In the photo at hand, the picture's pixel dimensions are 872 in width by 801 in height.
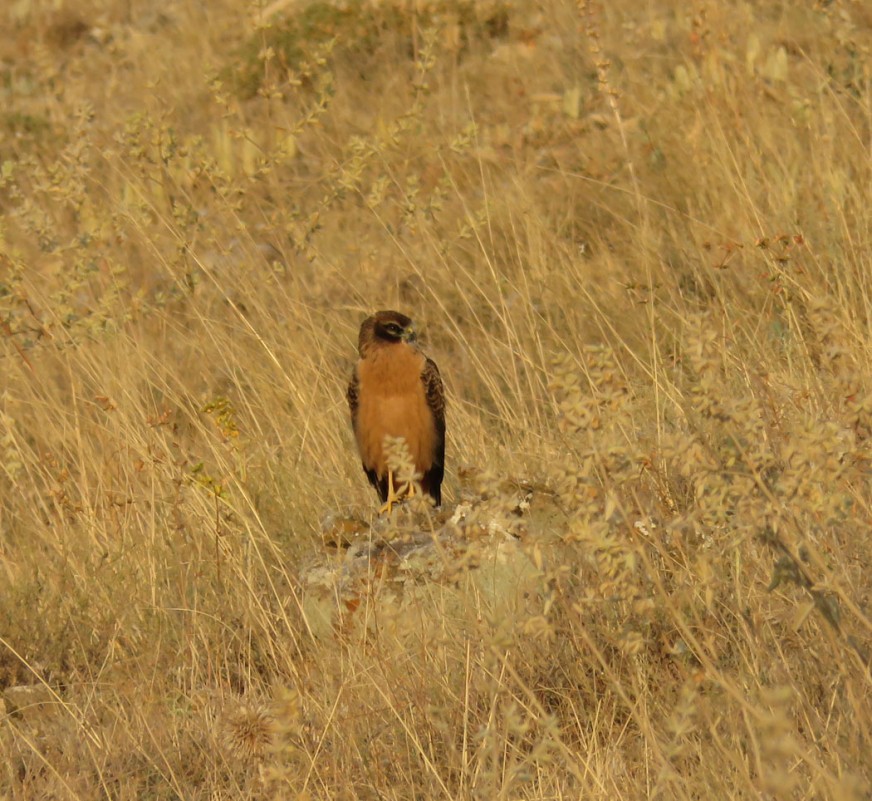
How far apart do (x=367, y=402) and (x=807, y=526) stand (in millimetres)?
2352

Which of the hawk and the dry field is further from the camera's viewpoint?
the hawk

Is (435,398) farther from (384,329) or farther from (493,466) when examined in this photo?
(493,466)

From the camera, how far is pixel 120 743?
3230 millimetres

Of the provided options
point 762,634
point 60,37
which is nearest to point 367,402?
point 762,634

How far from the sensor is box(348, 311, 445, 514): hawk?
4.95m

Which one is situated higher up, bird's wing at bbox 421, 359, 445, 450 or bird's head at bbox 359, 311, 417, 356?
bird's head at bbox 359, 311, 417, 356

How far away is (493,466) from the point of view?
3795 millimetres

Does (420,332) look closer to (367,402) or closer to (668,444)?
(367,402)

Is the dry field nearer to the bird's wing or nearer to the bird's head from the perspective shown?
the bird's wing

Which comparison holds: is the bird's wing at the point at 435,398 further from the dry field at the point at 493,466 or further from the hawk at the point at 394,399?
the dry field at the point at 493,466

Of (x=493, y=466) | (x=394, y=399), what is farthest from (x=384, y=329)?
(x=493, y=466)

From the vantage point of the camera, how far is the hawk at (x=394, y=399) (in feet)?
16.2

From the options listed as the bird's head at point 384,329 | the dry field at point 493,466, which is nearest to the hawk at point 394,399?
the bird's head at point 384,329

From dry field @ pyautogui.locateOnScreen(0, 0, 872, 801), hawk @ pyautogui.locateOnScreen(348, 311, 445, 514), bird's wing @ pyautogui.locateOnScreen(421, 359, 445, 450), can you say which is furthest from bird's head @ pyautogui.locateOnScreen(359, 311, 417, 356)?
dry field @ pyautogui.locateOnScreen(0, 0, 872, 801)
